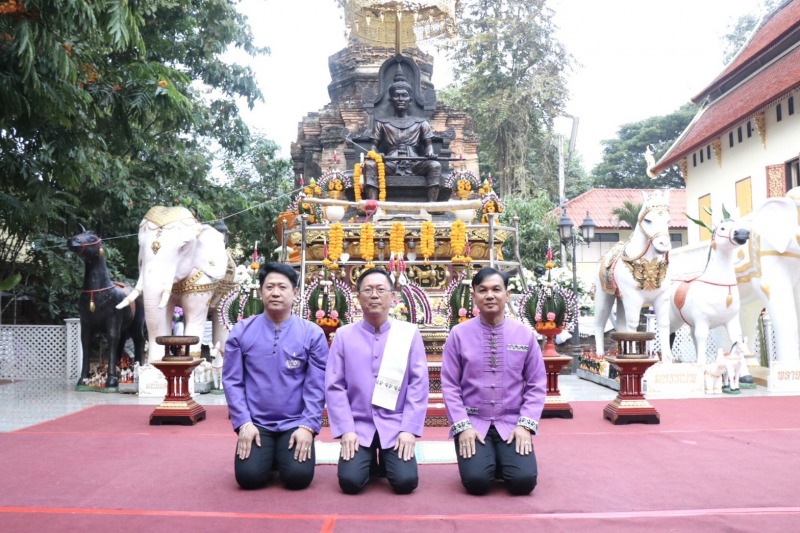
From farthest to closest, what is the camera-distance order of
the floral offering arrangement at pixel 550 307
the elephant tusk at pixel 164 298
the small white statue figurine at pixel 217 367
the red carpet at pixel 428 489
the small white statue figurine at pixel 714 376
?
the small white statue figurine at pixel 217 367
the elephant tusk at pixel 164 298
the small white statue figurine at pixel 714 376
the floral offering arrangement at pixel 550 307
the red carpet at pixel 428 489

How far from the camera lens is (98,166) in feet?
33.8

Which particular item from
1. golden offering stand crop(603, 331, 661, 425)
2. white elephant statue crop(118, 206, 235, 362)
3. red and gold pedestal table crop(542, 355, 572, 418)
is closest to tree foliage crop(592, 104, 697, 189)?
white elephant statue crop(118, 206, 235, 362)

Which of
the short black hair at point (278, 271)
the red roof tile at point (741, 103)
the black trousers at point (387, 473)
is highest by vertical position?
the red roof tile at point (741, 103)

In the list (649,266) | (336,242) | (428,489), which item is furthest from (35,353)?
(649,266)

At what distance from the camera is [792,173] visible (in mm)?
17906

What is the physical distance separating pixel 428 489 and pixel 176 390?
139 inches

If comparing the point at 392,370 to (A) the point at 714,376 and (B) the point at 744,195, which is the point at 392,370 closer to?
(A) the point at 714,376

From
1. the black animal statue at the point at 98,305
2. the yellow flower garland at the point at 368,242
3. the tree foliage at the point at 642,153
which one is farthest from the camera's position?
the tree foliage at the point at 642,153

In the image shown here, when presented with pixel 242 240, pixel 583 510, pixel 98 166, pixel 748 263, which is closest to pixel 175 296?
pixel 98 166

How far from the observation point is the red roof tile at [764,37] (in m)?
18.9

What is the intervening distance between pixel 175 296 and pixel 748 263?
7659mm

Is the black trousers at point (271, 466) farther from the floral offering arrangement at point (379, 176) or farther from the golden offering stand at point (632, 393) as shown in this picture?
the floral offering arrangement at point (379, 176)

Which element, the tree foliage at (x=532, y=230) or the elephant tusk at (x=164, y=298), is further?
the tree foliage at (x=532, y=230)

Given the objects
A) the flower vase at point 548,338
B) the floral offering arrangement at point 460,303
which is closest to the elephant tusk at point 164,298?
the floral offering arrangement at point 460,303
